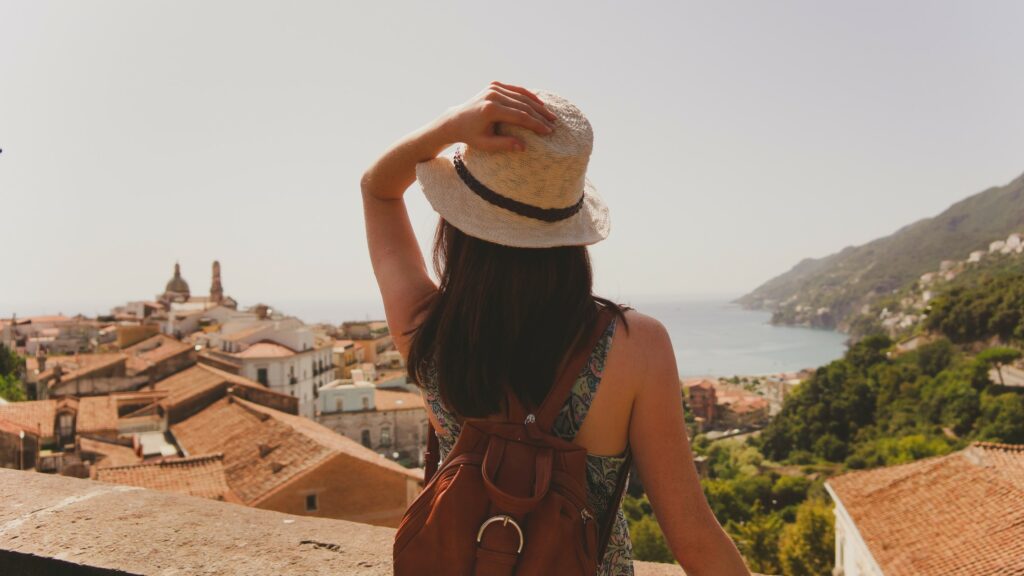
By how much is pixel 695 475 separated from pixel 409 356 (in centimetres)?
54

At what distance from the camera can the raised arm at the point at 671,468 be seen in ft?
3.80

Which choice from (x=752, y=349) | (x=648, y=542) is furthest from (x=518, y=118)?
(x=752, y=349)

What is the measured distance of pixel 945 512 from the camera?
1404cm

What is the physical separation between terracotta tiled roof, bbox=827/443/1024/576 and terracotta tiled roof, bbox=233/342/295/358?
1075 inches

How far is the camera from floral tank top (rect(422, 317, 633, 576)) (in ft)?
3.77

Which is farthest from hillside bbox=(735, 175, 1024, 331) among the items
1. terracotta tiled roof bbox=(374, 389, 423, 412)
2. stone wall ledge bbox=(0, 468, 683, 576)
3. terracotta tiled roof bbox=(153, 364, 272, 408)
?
stone wall ledge bbox=(0, 468, 683, 576)

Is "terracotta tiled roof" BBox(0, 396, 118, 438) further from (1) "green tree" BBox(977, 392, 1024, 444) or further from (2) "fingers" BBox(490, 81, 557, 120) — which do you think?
(1) "green tree" BBox(977, 392, 1024, 444)

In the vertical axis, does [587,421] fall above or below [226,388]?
above

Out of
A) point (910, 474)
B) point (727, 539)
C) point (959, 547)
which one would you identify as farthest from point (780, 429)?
point (727, 539)

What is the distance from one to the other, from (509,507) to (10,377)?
123 ft

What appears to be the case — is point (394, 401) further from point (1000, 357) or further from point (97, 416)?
point (1000, 357)

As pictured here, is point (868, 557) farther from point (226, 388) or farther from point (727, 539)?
point (226, 388)

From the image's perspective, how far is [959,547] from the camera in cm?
1234

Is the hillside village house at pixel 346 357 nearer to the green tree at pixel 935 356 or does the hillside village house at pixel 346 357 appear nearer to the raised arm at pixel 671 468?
the green tree at pixel 935 356
